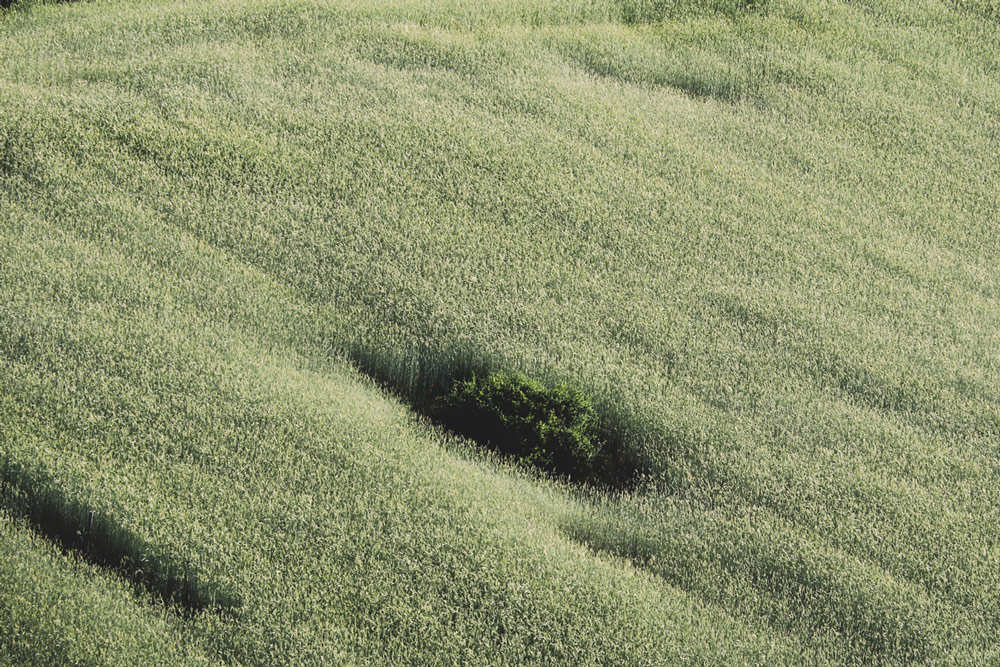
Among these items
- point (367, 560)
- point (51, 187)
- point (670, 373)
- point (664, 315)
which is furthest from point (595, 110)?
point (367, 560)

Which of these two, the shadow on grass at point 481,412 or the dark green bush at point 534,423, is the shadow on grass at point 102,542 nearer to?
the shadow on grass at point 481,412

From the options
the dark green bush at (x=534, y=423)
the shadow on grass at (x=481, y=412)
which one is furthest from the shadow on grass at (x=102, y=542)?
the dark green bush at (x=534, y=423)

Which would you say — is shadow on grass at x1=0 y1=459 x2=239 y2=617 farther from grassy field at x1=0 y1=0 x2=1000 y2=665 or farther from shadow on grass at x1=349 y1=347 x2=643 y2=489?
shadow on grass at x1=349 y1=347 x2=643 y2=489

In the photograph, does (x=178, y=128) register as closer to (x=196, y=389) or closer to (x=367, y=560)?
(x=196, y=389)

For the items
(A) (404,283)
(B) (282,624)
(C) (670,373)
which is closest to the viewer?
(B) (282,624)

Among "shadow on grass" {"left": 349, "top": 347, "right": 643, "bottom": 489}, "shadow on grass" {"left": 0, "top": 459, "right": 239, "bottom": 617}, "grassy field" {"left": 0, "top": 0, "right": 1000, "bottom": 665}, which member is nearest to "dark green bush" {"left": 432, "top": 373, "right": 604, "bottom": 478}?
"shadow on grass" {"left": 349, "top": 347, "right": 643, "bottom": 489}

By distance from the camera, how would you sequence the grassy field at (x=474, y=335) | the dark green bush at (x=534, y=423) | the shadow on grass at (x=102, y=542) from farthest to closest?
the dark green bush at (x=534, y=423)
the grassy field at (x=474, y=335)
the shadow on grass at (x=102, y=542)
